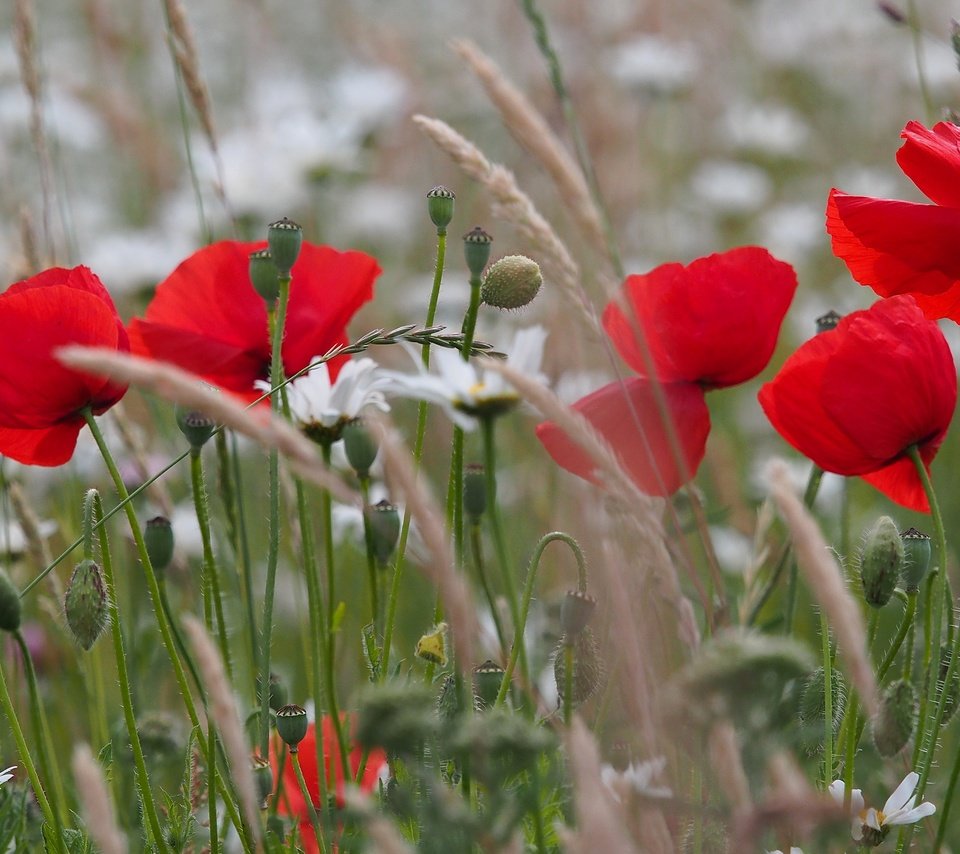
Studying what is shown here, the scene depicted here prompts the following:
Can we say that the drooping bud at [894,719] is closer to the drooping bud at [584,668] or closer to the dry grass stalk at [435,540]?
the drooping bud at [584,668]

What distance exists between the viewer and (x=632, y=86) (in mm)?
3643

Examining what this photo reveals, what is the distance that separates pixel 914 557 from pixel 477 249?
1.21 ft

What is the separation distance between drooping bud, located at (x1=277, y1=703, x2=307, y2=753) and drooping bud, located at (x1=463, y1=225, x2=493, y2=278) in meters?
0.32

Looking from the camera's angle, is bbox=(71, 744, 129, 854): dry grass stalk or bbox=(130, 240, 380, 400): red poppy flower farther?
bbox=(130, 240, 380, 400): red poppy flower

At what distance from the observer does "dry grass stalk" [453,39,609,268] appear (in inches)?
34.2

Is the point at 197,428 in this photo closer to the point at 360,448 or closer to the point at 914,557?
the point at 360,448

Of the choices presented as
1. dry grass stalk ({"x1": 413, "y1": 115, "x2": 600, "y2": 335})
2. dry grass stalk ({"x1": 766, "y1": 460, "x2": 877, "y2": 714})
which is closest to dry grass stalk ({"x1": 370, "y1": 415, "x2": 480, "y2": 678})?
dry grass stalk ({"x1": 766, "y1": 460, "x2": 877, "y2": 714})

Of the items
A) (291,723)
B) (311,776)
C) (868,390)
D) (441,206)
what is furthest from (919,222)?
(311,776)

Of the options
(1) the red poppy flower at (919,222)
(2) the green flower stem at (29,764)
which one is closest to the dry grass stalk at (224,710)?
(2) the green flower stem at (29,764)

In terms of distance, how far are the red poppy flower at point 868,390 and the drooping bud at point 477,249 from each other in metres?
0.22

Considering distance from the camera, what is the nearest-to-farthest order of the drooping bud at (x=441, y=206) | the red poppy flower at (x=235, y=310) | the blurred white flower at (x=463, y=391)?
1. the blurred white flower at (x=463, y=391)
2. the drooping bud at (x=441, y=206)
3. the red poppy flower at (x=235, y=310)

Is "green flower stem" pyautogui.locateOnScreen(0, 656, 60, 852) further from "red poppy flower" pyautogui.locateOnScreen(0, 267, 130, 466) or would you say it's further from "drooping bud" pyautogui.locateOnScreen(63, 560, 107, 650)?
"red poppy flower" pyautogui.locateOnScreen(0, 267, 130, 466)

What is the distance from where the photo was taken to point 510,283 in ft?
3.06

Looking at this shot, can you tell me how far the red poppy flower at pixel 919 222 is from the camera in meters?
0.92
